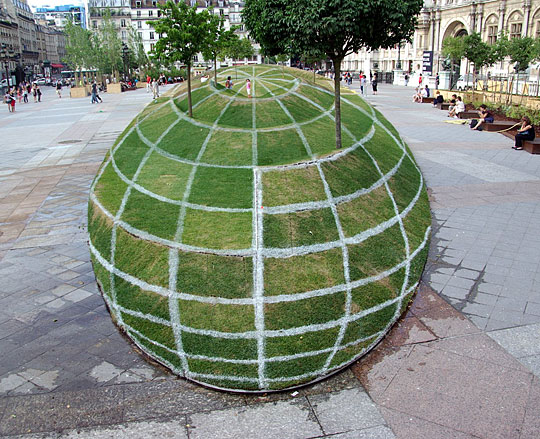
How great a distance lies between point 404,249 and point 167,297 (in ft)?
15.4

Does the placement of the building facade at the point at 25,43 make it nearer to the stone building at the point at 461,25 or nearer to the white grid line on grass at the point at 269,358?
the stone building at the point at 461,25

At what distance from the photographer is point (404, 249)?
9680 millimetres

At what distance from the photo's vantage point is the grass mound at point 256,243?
741 cm

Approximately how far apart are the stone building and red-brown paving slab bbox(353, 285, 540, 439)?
4172 centimetres

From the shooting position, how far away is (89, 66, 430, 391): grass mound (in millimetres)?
7414

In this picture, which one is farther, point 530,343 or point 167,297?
point 167,297

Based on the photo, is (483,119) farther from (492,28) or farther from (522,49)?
(492,28)

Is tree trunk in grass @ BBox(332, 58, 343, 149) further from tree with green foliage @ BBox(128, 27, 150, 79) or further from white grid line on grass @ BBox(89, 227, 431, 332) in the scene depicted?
tree with green foliage @ BBox(128, 27, 150, 79)

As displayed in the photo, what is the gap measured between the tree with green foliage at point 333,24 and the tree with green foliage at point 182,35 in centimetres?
161

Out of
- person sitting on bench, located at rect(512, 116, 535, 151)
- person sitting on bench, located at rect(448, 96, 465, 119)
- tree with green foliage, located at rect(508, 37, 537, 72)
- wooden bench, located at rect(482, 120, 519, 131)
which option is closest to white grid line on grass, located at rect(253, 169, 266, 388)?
person sitting on bench, located at rect(512, 116, 535, 151)

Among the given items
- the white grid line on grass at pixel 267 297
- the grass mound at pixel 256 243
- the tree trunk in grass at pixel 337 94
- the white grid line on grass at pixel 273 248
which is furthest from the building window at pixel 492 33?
the white grid line on grass at pixel 267 297

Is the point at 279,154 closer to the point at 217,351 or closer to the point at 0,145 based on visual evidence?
the point at 217,351

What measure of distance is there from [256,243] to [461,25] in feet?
211

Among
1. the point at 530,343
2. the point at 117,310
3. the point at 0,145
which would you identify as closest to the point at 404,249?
the point at 530,343
